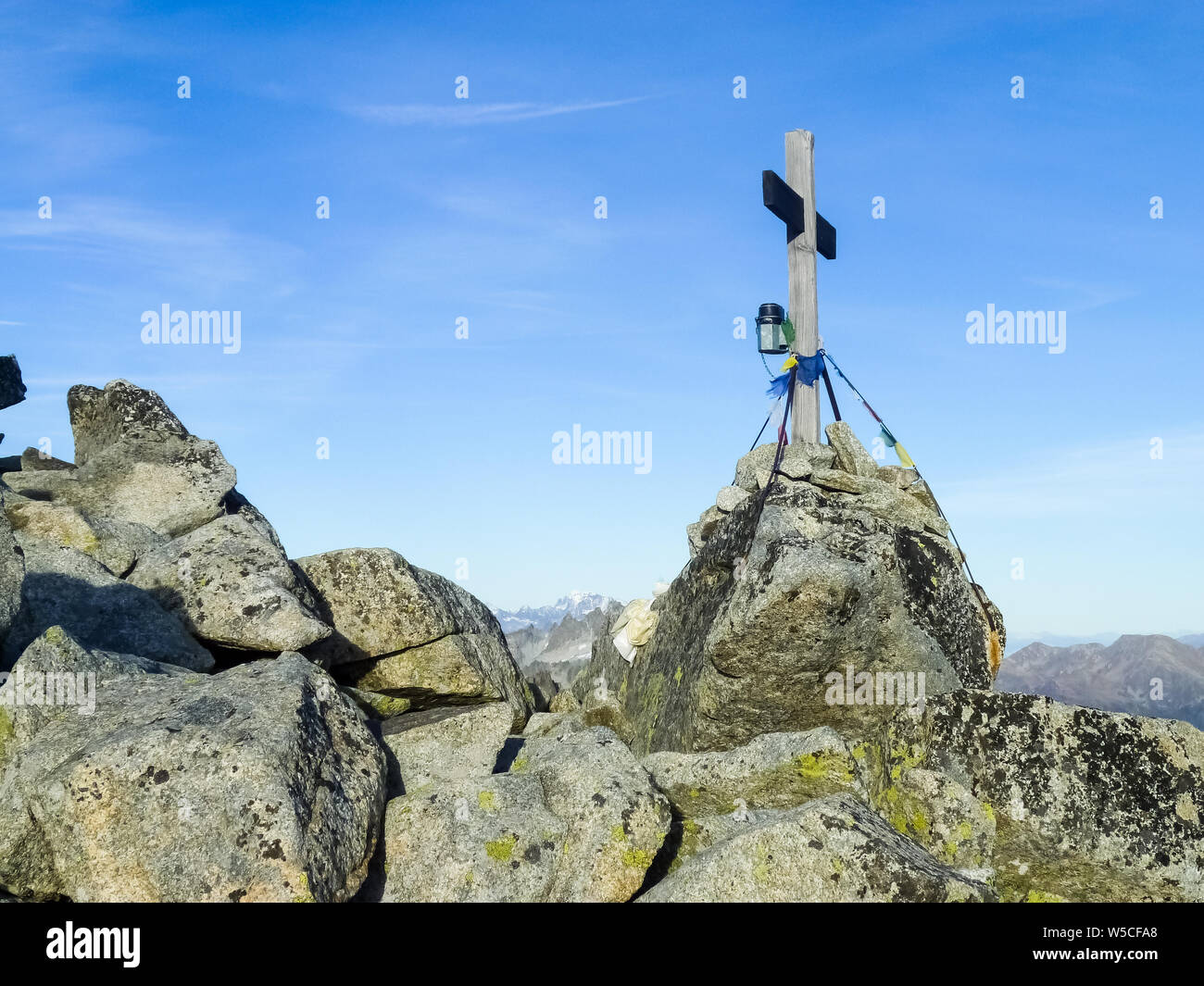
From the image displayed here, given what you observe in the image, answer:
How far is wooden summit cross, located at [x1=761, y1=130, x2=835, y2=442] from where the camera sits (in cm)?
1817

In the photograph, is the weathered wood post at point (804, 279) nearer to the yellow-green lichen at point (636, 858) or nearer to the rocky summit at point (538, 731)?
the rocky summit at point (538, 731)

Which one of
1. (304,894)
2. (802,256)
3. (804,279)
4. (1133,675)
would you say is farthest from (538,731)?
(1133,675)

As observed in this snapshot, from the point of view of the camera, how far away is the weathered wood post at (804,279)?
59.6ft

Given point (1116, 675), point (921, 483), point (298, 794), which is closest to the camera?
point (298, 794)

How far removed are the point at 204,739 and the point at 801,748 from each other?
543cm

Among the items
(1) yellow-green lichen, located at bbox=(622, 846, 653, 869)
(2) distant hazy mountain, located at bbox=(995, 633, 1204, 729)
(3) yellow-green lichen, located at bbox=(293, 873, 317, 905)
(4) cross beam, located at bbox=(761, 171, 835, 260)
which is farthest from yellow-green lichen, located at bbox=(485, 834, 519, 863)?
(2) distant hazy mountain, located at bbox=(995, 633, 1204, 729)

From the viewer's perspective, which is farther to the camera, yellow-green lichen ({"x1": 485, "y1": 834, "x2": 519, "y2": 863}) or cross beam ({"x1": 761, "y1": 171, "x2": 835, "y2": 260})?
cross beam ({"x1": 761, "y1": 171, "x2": 835, "y2": 260})

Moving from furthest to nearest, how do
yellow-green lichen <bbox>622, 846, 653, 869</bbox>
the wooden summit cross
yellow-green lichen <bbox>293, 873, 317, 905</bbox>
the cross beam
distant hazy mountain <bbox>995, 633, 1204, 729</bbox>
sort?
distant hazy mountain <bbox>995, 633, 1204, 729</bbox> < the wooden summit cross < the cross beam < yellow-green lichen <bbox>622, 846, 653, 869</bbox> < yellow-green lichen <bbox>293, 873, 317, 905</bbox>

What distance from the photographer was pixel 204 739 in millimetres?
9094

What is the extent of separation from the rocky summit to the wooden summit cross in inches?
60.6

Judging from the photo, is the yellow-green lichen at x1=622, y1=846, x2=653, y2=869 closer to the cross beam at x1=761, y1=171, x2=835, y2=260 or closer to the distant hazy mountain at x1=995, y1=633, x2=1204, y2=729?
the cross beam at x1=761, y1=171, x2=835, y2=260

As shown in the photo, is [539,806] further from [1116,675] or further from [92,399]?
[1116,675]

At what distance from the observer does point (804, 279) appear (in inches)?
728
